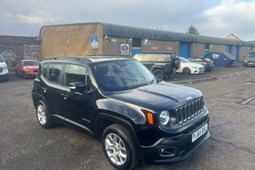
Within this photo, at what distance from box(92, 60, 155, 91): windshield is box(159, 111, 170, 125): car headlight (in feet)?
3.41

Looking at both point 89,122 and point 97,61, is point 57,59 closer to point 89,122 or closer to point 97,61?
point 97,61

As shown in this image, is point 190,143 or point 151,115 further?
point 190,143

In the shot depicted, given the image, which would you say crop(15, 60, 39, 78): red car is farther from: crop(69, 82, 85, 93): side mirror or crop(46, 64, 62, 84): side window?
crop(69, 82, 85, 93): side mirror

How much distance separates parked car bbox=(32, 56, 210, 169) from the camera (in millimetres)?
3363

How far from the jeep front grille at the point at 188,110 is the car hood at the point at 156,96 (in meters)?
0.08

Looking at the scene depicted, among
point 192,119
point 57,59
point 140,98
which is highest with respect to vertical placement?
point 57,59

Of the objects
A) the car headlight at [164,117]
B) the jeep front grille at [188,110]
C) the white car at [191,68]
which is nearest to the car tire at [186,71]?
the white car at [191,68]

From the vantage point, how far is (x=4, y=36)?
73.6ft

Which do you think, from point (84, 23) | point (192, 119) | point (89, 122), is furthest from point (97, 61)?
point (84, 23)

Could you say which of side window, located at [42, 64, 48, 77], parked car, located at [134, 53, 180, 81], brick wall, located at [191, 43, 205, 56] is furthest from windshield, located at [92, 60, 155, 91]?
brick wall, located at [191, 43, 205, 56]

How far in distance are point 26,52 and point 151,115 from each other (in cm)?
2372

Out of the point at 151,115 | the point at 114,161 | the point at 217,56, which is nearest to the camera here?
the point at 151,115

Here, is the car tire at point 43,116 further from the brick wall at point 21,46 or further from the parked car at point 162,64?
the brick wall at point 21,46

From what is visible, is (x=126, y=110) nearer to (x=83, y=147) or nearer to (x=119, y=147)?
(x=119, y=147)
